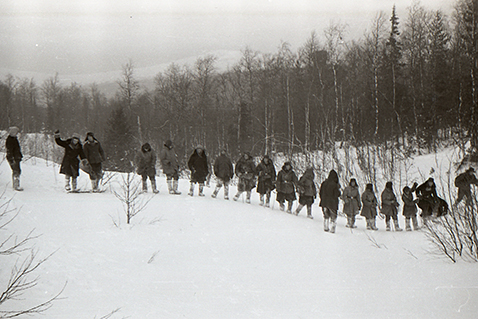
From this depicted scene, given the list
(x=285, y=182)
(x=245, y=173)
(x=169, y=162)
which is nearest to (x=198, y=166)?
(x=169, y=162)

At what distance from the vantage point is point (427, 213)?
34.4 feet

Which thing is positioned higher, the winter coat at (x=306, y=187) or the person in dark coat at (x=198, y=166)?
the person in dark coat at (x=198, y=166)

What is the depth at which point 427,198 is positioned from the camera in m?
10.6

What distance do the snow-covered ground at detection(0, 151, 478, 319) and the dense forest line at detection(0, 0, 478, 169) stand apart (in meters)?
12.3

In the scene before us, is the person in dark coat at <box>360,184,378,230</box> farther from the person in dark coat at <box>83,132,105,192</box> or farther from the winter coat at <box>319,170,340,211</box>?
the person in dark coat at <box>83,132,105,192</box>

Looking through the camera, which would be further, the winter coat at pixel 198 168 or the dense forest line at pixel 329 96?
the dense forest line at pixel 329 96

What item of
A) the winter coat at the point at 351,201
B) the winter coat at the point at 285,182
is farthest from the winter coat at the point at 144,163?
the winter coat at the point at 351,201

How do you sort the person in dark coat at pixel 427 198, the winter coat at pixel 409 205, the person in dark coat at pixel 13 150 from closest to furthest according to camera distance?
the person in dark coat at pixel 13 150 → the person in dark coat at pixel 427 198 → the winter coat at pixel 409 205

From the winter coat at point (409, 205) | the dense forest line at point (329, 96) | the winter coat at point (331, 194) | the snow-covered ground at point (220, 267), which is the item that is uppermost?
the dense forest line at point (329, 96)

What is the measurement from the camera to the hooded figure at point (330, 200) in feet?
32.0

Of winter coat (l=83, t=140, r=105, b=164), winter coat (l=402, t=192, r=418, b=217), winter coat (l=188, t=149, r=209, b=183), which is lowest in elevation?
winter coat (l=402, t=192, r=418, b=217)

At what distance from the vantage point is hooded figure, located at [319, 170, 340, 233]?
32.0 feet

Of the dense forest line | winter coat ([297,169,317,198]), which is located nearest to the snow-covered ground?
winter coat ([297,169,317,198])

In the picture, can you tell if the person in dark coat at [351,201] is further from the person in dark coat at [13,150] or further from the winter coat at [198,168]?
the person in dark coat at [13,150]
